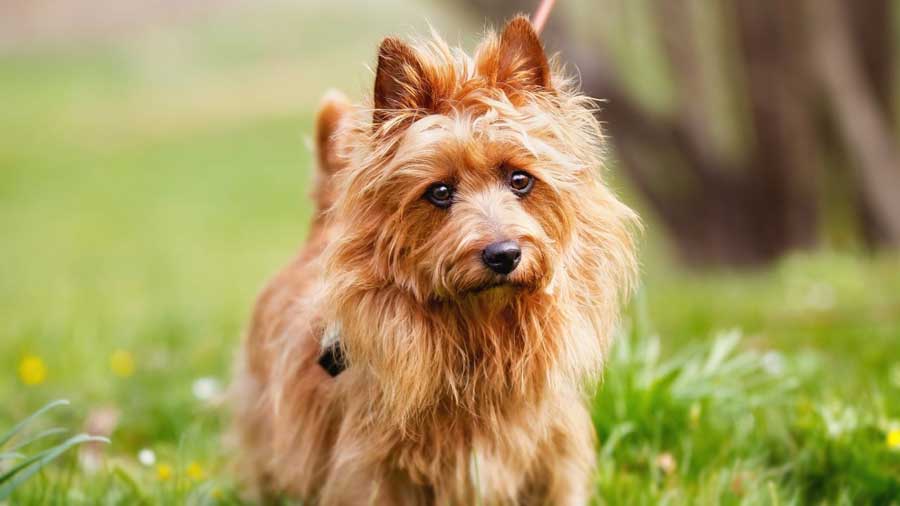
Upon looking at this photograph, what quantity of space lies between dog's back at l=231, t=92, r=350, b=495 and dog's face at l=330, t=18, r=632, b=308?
1.47 feet

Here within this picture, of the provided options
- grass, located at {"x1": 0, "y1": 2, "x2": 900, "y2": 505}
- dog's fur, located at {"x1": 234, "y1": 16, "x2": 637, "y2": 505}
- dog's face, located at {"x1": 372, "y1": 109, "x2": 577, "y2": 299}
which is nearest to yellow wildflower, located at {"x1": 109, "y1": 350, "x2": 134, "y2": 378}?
grass, located at {"x1": 0, "y1": 2, "x2": 900, "y2": 505}

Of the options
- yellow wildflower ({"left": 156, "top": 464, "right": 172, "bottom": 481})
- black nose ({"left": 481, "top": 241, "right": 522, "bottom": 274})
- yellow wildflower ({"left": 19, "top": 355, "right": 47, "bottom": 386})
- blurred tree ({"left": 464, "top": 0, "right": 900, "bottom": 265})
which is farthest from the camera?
blurred tree ({"left": 464, "top": 0, "right": 900, "bottom": 265})

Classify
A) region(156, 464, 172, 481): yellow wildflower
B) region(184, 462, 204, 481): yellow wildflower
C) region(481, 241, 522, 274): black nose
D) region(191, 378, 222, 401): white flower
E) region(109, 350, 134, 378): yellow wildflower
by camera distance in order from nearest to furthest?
region(481, 241, 522, 274): black nose → region(156, 464, 172, 481): yellow wildflower → region(184, 462, 204, 481): yellow wildflower → region(191, 378, 222, 401): white flower → region(109, 350, 134, 378): yellow wildflower

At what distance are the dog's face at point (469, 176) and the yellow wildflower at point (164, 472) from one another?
121cm

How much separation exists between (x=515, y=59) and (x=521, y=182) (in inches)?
14.9

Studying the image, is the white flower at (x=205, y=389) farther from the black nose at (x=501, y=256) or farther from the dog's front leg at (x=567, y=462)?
Answer: the black nose at (x=501, y=256)

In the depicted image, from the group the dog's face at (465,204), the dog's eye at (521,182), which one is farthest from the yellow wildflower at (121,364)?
the dog's eye at (521,182)

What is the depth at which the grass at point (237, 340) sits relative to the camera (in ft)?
11.2

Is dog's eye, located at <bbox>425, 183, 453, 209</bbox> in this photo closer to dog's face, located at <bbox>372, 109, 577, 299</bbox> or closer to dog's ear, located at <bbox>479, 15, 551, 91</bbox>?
dog's face, located at <bbox>372, 109, 577, 299</bbox>

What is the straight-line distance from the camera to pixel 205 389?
4602 mm

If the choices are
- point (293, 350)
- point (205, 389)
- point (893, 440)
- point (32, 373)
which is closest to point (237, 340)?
point (205, 389)

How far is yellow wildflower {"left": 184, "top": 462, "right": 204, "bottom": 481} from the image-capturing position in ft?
11.7

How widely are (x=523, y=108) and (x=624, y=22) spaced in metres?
7.14

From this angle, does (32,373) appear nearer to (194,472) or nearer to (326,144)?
(194,472)
